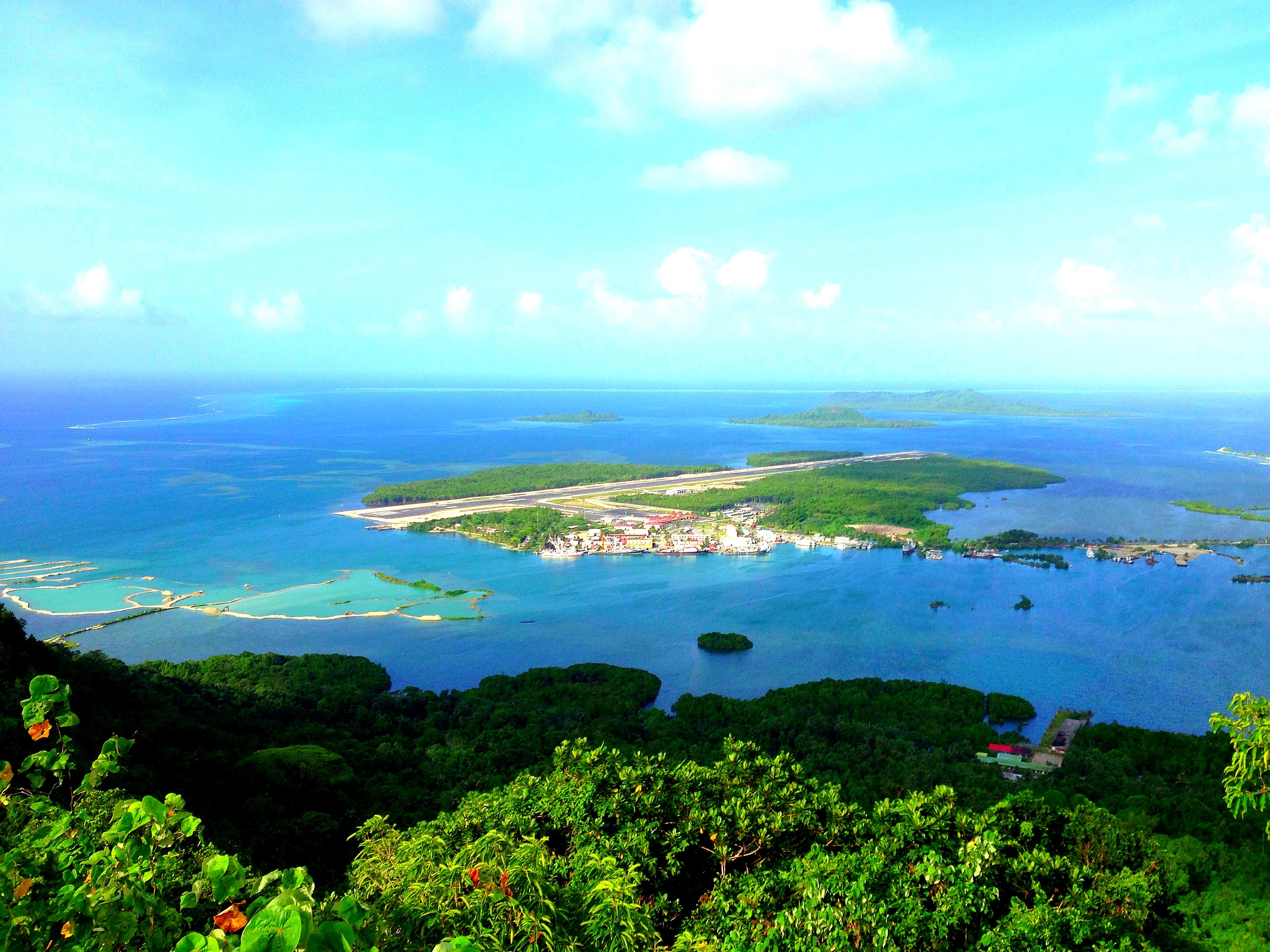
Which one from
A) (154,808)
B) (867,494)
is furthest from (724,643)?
(867,494)

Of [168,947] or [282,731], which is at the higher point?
[168,947]

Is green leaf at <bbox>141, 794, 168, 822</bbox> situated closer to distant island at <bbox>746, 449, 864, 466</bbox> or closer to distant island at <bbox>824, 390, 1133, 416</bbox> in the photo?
distant island at <bbox>746, 449, 864, 466</bbox>

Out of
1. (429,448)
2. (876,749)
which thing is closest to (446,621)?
(876,749)

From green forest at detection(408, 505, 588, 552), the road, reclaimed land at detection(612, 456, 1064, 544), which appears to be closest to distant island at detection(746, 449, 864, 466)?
the road

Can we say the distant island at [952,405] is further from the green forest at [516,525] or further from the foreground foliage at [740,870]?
the foreground foliage at [740,870]

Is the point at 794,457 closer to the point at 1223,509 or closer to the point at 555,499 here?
the point at 555,499

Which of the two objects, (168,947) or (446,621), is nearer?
(168,947)

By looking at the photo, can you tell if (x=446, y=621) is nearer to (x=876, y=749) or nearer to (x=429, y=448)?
(x=876, y=749)
